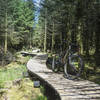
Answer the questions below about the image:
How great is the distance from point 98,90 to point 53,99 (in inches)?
82.7

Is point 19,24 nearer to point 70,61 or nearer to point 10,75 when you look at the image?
point 10,75

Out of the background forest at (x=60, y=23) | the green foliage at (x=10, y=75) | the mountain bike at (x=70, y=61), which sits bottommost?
the green foliage at (x=10, y=75)

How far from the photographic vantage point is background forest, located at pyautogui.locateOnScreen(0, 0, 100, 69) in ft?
30.3

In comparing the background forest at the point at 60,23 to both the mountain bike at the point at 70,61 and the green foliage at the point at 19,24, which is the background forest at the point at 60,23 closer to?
the green foliage at the point at 19,24

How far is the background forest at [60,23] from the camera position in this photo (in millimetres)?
9227

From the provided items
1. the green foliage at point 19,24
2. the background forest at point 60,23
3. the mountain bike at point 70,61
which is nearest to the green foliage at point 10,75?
the mountain bike at point 70,61

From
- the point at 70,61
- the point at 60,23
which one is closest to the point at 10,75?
the point at 70,61

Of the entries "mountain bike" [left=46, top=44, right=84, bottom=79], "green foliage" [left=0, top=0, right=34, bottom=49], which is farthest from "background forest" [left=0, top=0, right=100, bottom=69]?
"mountain bike" [left=46, top=44, right=84, bottom=79]

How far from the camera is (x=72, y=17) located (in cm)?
1126

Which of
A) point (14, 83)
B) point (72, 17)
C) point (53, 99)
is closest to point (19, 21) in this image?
point (72, 17)

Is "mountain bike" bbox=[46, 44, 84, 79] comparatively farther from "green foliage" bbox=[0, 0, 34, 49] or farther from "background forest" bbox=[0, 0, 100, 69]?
"green foliage" bbox=[0, 0, 34, 49]

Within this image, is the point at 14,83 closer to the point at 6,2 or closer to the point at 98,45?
the point at 98,45

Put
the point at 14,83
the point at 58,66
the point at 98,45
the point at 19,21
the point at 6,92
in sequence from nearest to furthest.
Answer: the point at 6,92 → the point at 58,66 → the point at 14,83 → the point at 98,45 → the point at 19,21

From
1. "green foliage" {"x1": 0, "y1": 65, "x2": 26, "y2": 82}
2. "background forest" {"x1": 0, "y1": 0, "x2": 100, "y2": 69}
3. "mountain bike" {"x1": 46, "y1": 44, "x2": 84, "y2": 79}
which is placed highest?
"background forest" {"x1": 0, "y1": 0, "x2": 100, "y2": 69}
